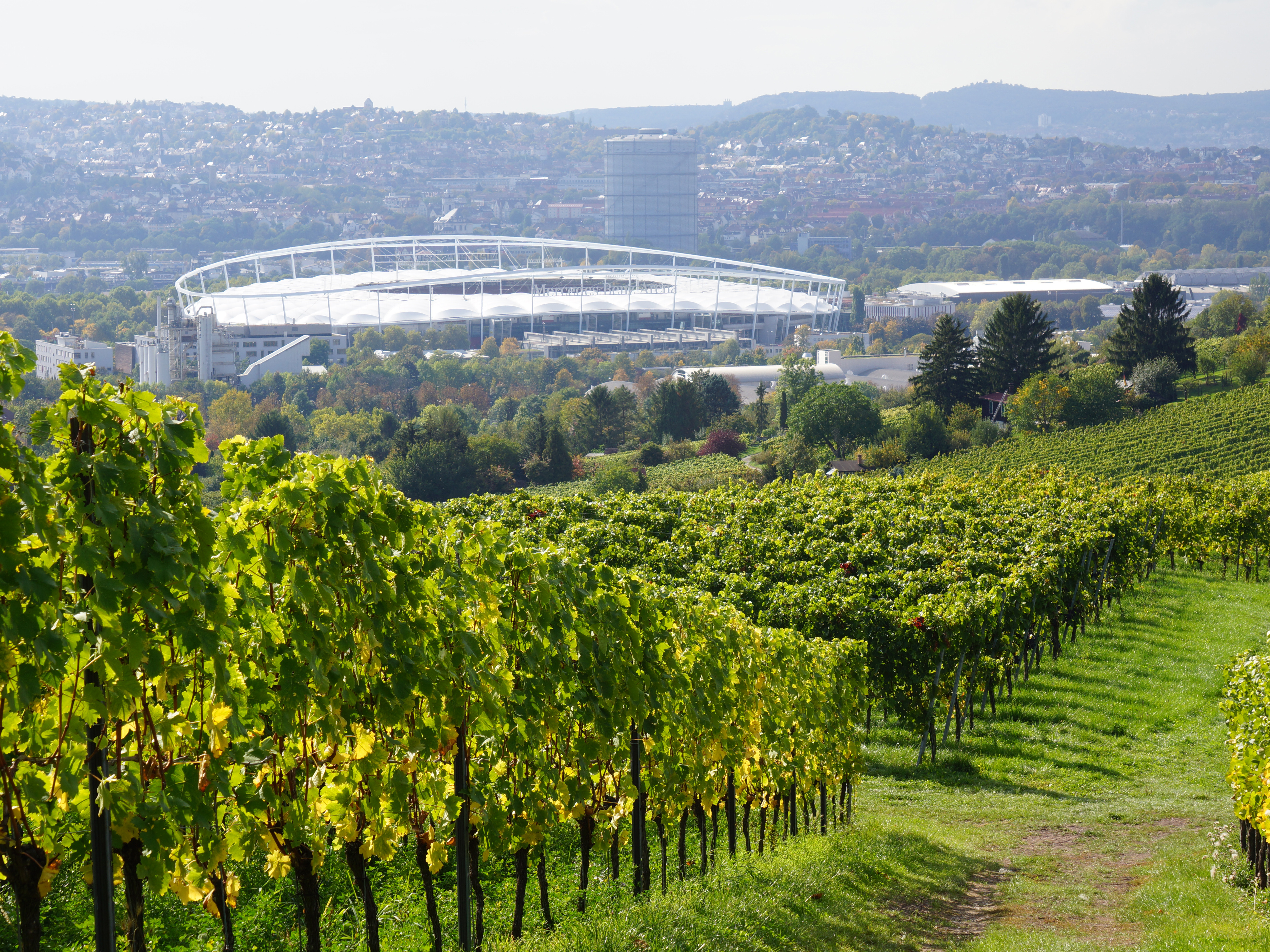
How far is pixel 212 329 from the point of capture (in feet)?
332

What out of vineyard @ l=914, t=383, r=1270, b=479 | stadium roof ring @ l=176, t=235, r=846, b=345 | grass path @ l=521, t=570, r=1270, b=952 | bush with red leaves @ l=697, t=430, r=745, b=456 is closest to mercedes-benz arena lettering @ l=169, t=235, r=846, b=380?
stadium roof ring @ l=176, t=235, r=846, b=345

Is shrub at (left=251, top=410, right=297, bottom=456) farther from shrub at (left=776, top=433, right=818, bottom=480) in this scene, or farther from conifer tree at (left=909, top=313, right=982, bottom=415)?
conifer tree at (left=909, top=313, right=982, bottom=415)

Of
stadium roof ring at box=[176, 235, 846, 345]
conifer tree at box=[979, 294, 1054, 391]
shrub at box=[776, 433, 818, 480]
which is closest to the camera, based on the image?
shrub at box=[776, 433, 818, 480]

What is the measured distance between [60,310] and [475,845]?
14446 cm

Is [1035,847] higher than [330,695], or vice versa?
[330,695]

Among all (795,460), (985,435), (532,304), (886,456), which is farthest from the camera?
(532,304)

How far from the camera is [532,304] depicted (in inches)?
5320

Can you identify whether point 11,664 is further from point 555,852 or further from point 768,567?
point 768,567

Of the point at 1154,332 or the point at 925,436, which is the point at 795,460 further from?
the point at 1154,332

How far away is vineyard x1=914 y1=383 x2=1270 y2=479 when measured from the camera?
41.8 meters

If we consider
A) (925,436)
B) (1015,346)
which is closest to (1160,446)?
(925,436)

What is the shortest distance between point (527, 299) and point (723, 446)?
266 ft

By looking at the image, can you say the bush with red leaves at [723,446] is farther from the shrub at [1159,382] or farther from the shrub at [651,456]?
the shrub at [1159,382]

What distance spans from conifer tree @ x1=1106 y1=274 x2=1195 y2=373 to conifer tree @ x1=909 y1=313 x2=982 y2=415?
23.2 ft
